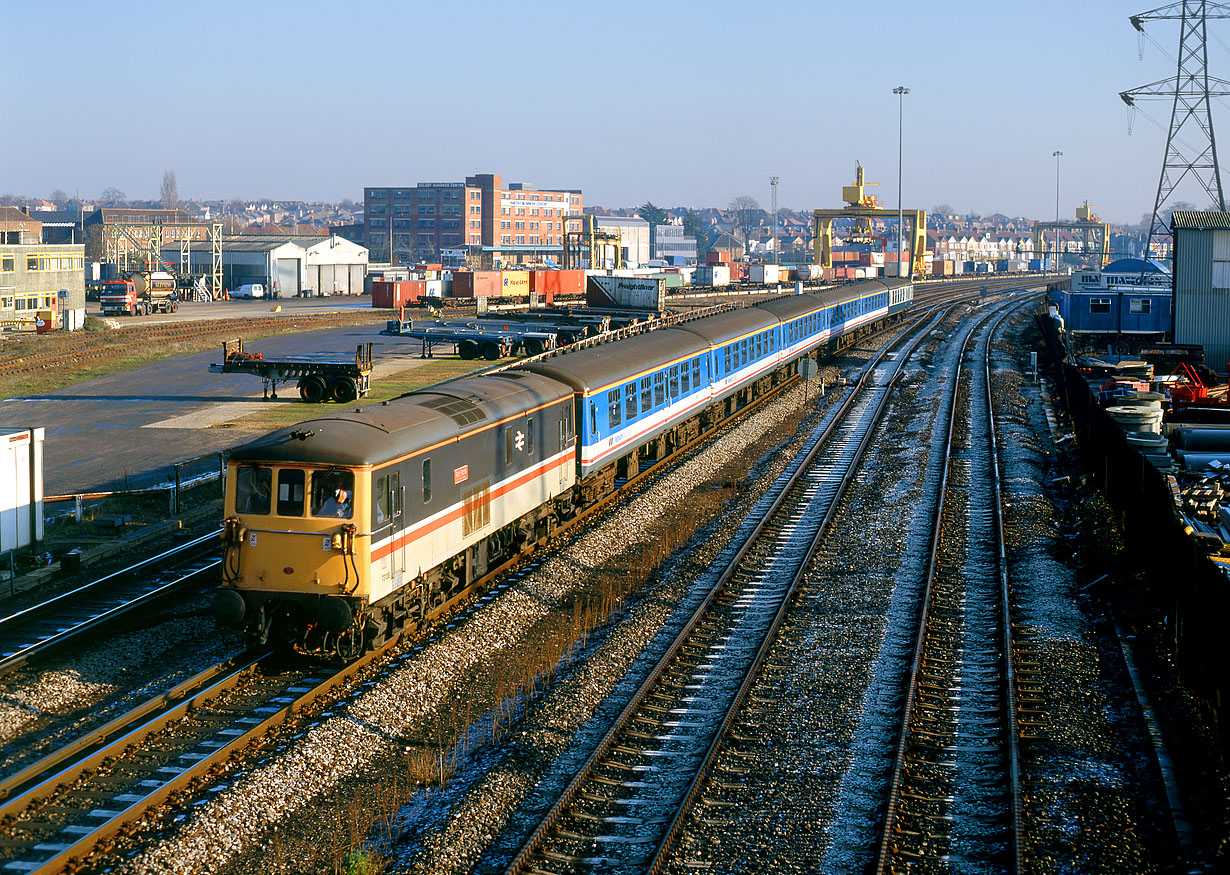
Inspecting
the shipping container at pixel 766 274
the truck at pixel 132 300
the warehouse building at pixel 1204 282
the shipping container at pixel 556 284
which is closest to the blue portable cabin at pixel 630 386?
the warehouse building at pixel 1204 282

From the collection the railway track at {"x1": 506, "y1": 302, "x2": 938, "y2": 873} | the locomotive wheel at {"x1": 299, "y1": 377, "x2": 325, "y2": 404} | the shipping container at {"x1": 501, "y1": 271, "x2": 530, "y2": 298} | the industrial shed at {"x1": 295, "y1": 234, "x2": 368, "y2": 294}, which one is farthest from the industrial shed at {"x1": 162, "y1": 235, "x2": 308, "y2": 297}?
the railway track at {"x1": 506, "y1": 302, "x2": 938, "y2": 873}

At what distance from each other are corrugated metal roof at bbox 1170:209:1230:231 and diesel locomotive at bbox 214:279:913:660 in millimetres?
28268

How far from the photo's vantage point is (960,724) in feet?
46.2

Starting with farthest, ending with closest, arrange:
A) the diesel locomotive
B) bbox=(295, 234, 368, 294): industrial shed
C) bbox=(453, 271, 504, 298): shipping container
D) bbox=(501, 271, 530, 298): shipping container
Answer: bbox=(295, 234, 368, 294): industrial shed, bbox=(501, 271, 530, 298): shipping container, bbox=(453, 271, 504, 298): shipping container, the diesel locomotive

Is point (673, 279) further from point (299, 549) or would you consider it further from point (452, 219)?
point (299, 549)

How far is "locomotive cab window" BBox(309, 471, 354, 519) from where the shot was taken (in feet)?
47.5

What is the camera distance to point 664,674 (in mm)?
15516

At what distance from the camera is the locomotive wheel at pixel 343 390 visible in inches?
1574

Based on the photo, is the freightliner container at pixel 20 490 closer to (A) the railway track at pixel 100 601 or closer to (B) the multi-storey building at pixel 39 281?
(A) the railway track at pixel 100 601

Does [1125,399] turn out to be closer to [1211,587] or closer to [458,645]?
[1211,587]

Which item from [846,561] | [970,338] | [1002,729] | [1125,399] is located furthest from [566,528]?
[970,338]

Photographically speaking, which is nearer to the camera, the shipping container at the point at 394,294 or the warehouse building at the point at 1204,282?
the warehouse building at the point at 1204,282

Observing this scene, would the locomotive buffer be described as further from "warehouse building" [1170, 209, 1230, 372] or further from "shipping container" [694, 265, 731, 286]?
"shipping container" [694, 265, 731, 286]

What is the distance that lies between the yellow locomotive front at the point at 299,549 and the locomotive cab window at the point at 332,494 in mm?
12
